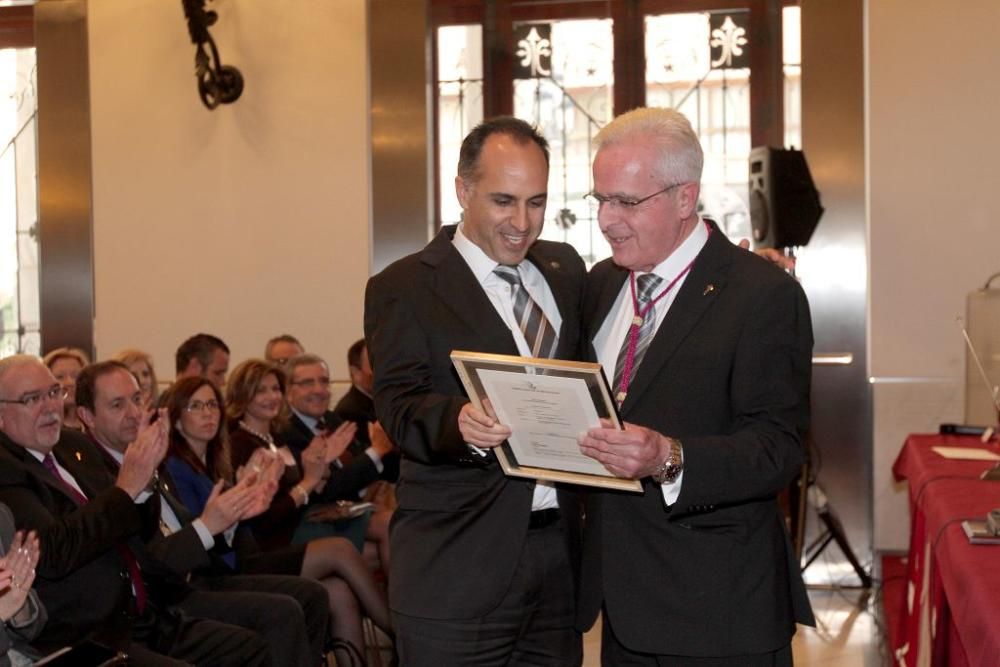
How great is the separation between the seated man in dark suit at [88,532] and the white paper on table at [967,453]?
2822 mm

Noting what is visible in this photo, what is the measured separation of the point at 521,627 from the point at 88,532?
1.55 meters

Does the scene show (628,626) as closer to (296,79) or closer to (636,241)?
(636,241)

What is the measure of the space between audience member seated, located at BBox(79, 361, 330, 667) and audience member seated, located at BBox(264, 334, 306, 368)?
2.48 metres

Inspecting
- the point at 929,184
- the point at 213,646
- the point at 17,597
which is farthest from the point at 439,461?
the point at 929,184

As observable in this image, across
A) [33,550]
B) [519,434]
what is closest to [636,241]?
[519,434]

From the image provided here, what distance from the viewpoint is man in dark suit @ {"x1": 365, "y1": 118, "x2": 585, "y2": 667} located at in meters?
2.58

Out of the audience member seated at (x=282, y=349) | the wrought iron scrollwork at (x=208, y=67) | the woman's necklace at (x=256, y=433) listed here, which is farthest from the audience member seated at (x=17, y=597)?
the wrought iron scrollwork at (x=208, y=67)

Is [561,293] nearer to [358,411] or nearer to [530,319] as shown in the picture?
[530,319]

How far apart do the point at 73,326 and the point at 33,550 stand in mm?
Answer: 5090

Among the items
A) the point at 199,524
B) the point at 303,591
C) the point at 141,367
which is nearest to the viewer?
the point at 199,524

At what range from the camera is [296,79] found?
25.2 feet

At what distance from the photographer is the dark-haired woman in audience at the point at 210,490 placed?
4816 millimetres

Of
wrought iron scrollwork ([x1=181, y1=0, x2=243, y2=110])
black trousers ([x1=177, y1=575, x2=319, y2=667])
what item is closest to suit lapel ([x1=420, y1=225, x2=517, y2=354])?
black trousers ([x1=177, y1=575, x2=319, y2=667])

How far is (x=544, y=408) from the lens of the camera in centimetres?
229
